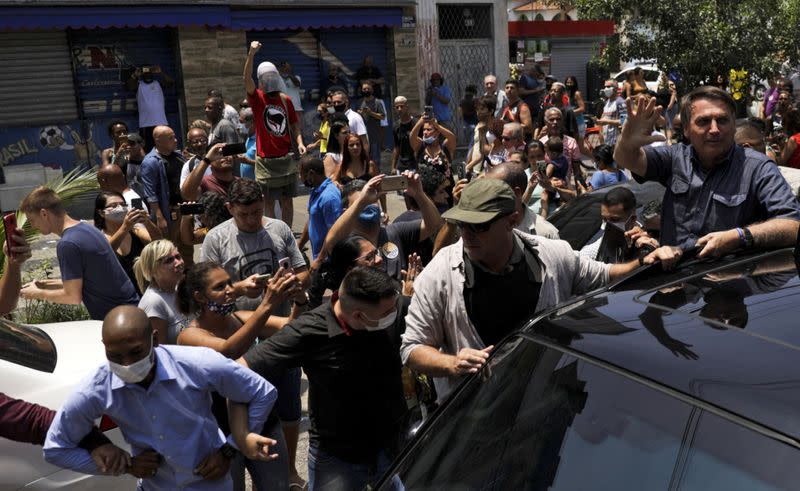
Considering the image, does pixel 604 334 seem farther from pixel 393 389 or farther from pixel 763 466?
pixel 393 389

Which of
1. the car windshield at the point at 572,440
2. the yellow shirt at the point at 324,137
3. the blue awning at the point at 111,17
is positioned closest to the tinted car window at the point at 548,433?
the car windshield at the point at 572,440

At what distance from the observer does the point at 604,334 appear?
7.82ft

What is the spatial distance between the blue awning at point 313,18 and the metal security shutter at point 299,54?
14.1 inches

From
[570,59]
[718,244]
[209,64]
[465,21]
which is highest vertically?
[465,21]

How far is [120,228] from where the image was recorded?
6250 mm

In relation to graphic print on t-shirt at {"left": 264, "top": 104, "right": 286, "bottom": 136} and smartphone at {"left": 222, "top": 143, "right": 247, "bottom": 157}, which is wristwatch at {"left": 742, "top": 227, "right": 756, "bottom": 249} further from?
graphic print on t-shirt at {"left": 264, "top": 104, "right": 286, "bottom": 136}

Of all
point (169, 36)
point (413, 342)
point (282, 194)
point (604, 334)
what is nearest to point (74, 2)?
point (169, 36)

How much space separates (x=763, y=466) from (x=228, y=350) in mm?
2733

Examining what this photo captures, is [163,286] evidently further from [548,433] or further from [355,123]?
[355,123]

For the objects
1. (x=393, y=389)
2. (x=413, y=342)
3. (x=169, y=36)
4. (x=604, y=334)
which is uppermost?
(x=169, y=36)

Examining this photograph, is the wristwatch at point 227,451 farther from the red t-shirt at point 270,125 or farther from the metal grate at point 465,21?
the metal grate at point 465,21

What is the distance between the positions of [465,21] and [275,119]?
39.0 feet

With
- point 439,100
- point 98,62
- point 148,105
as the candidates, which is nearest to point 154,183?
point 148,105

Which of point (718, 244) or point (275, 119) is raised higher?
point (275, 119)
